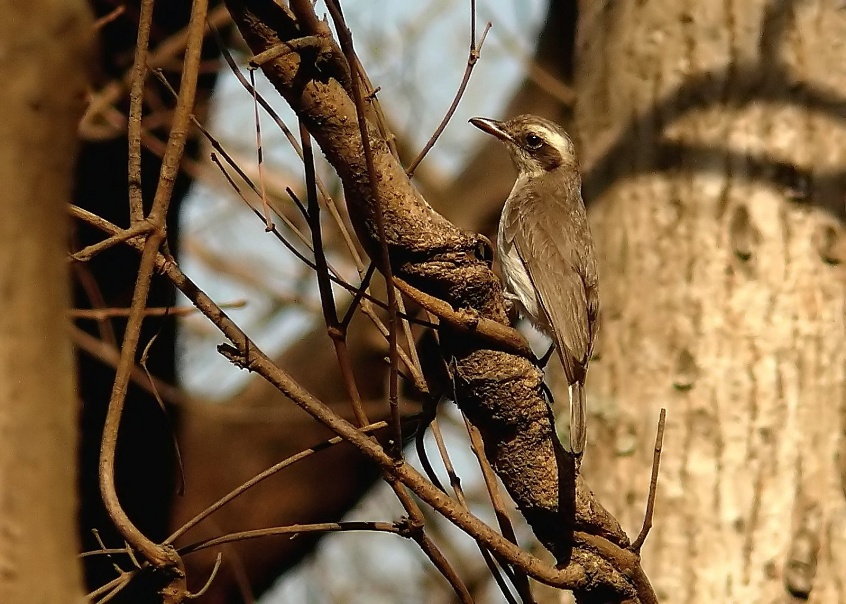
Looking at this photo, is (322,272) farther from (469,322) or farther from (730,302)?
(730,302)

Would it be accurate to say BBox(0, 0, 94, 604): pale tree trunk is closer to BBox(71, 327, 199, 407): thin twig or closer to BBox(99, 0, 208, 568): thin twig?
BBox(99, 0, 208, 568): thin twig

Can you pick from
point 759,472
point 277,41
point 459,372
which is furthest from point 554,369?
point 277,41

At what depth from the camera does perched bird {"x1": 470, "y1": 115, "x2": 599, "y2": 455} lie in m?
4.32

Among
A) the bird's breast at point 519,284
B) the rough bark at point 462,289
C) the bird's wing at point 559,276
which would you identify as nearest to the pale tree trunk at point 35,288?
the rough bark at point 462,289

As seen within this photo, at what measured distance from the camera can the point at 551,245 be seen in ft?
15.5

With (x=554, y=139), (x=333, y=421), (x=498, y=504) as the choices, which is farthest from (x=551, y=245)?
(x=333, y=421)

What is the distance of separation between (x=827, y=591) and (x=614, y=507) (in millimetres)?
915

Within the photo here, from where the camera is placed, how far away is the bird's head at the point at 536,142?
A: 5316 millimetres

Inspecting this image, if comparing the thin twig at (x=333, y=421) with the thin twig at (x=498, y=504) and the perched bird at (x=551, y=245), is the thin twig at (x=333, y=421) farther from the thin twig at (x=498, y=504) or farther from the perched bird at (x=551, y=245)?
the perched bird at (x=551, y=245)

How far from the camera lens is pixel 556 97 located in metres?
7.24

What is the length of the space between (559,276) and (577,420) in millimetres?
1100

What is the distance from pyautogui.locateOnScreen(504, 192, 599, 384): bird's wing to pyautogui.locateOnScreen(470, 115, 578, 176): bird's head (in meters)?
0.41

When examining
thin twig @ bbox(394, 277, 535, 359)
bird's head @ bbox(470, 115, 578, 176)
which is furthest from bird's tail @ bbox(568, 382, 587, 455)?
A: bird's head @ bbox(470, 115, 578, 176)

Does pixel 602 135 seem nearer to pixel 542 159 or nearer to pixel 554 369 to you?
pixel 542 159
